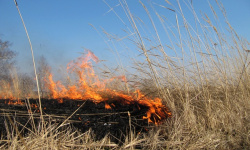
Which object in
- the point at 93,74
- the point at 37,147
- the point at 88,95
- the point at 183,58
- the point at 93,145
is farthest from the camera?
the point at 93,74

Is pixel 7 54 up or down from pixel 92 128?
up

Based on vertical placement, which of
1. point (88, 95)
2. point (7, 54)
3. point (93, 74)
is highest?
point (7, 54)

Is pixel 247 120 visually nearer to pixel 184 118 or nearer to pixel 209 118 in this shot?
pixel 209 118

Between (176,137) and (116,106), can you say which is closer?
(176,137)

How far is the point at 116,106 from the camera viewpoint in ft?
8.29

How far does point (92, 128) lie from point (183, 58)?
139cm

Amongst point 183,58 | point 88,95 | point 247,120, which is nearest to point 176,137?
point 247,120

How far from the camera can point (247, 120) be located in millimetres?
2031

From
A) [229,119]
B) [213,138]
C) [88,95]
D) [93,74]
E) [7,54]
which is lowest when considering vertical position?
[213,138]

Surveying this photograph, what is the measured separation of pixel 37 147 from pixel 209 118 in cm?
165

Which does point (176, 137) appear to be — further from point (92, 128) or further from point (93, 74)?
point (93, 74)

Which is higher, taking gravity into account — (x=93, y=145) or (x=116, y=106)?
(x=116, y=106)

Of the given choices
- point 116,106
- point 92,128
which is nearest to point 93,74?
point 116,106

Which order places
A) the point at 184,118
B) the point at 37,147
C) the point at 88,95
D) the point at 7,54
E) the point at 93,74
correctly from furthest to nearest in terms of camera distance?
1. the point at 7,54
2. the point at 93,74
3. the point at 88,95
4. the point at 184,118
5. the point at 37,147
